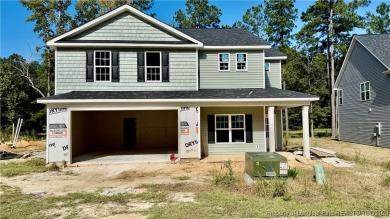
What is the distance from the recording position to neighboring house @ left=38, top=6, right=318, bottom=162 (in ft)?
39.9

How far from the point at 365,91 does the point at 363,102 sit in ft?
2.80

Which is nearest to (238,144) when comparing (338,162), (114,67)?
(338,162)

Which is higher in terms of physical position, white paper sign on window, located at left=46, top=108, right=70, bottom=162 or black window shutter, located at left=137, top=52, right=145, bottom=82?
black window shutter, located at left=137, top=52, right=145, bottom=82

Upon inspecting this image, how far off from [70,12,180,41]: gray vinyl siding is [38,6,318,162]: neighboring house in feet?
0.16

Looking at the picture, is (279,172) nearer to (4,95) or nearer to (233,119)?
(233,119)

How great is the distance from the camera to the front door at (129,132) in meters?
17.0

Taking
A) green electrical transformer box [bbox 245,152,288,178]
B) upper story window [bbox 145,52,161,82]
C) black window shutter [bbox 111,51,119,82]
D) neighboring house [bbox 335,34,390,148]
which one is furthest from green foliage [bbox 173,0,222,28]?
green electrical transformer box [bbox 245,152,288,178]

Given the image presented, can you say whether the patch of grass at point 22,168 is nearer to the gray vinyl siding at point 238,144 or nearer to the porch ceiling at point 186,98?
the porch ceiling at point 186,98

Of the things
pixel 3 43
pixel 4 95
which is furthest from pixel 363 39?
pixel 3 43

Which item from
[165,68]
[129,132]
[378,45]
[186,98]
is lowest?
[129,132]

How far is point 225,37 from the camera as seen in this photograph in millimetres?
16703

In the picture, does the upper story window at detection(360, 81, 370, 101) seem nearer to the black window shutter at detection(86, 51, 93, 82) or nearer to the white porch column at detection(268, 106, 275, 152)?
the white porch column at detection(268, 106, 275, 152)

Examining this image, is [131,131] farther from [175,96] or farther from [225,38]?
[225,38]

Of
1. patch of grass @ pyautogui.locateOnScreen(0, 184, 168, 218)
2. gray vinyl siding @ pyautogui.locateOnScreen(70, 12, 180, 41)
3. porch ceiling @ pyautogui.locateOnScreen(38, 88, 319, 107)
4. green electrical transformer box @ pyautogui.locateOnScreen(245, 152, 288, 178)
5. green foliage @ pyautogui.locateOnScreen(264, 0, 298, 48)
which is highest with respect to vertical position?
green foliage @ pyautogui.locateOnScreen(264, 0, 298, 48)
